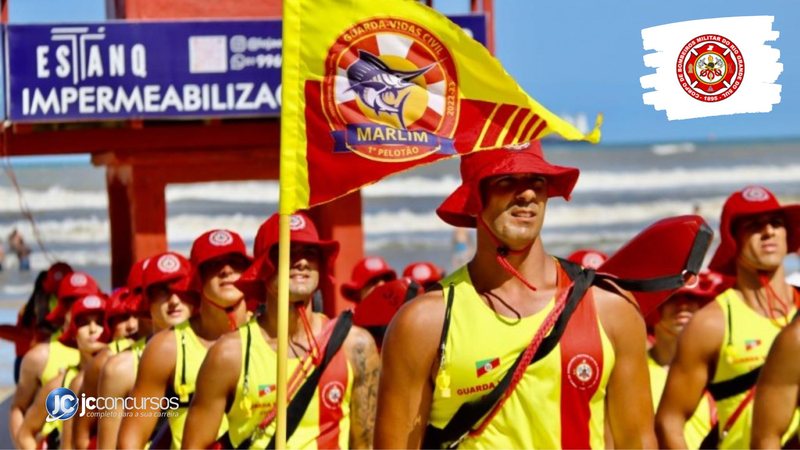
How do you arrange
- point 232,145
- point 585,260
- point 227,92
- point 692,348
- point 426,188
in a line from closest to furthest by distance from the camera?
point 692,348 → point 585,260 → point 227,92 → point 232,145 → point 426,188

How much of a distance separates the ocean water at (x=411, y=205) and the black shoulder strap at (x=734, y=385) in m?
27.6

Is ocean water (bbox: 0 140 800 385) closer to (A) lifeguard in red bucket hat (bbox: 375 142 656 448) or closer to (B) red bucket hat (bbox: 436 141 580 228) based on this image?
(B) red bucket hat (bbox: 436 141 580 228)

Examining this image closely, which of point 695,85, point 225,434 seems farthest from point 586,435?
point 225,434

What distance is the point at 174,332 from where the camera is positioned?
8.59 meters

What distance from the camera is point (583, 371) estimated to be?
596cm

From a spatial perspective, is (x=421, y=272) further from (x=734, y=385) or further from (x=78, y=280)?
(x=734, y=385)

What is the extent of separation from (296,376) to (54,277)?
642cm

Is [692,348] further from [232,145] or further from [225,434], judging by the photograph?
[232,145]

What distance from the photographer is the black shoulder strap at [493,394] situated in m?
5.97

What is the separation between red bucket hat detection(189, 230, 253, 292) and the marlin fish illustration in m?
2.32

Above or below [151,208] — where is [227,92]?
above

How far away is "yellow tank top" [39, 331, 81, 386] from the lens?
11875 mm

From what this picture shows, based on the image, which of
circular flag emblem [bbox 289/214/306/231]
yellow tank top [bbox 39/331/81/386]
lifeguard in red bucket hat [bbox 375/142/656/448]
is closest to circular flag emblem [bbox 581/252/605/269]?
circular flag emblem [bbox 289/214/306/231]

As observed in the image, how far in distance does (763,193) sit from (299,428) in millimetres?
2601
